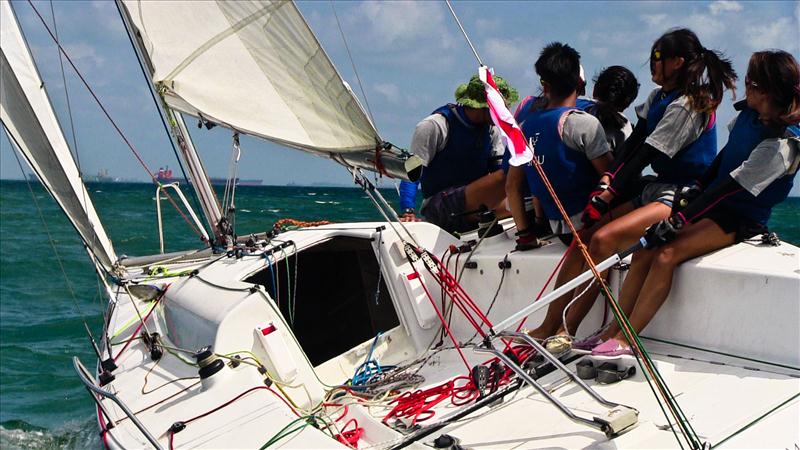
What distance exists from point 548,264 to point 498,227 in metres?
0.82

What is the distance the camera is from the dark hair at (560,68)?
12.2ft

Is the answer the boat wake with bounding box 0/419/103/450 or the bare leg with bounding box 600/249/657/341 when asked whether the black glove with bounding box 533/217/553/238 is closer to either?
the bare leg with bounding box 600/249/657/341

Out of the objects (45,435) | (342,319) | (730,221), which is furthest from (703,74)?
(45,435)

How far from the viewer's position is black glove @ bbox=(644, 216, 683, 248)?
3119mm

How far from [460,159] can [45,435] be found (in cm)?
414

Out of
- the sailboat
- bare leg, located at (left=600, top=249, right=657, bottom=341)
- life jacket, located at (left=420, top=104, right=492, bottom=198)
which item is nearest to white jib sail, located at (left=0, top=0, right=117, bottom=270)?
the sailboat

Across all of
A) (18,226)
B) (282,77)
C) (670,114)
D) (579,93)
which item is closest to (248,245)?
(282,77)

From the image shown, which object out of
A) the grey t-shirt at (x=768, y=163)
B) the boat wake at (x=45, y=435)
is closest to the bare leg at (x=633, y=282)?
the grey t-shirt at (x=768, y=163)

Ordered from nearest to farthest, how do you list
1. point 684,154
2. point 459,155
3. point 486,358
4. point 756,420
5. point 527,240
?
point 756,420 → point 684,154 → point 486,358 → point 527,240 → point 459,155

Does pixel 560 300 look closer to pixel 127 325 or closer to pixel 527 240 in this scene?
pixel 527 240

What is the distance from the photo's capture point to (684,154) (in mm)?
3418

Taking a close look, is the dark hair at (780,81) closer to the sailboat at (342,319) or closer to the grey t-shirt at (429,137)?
the sailboat at (342,319)

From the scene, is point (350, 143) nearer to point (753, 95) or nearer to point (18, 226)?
point (753, 95)

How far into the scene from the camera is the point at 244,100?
4.65 meters
